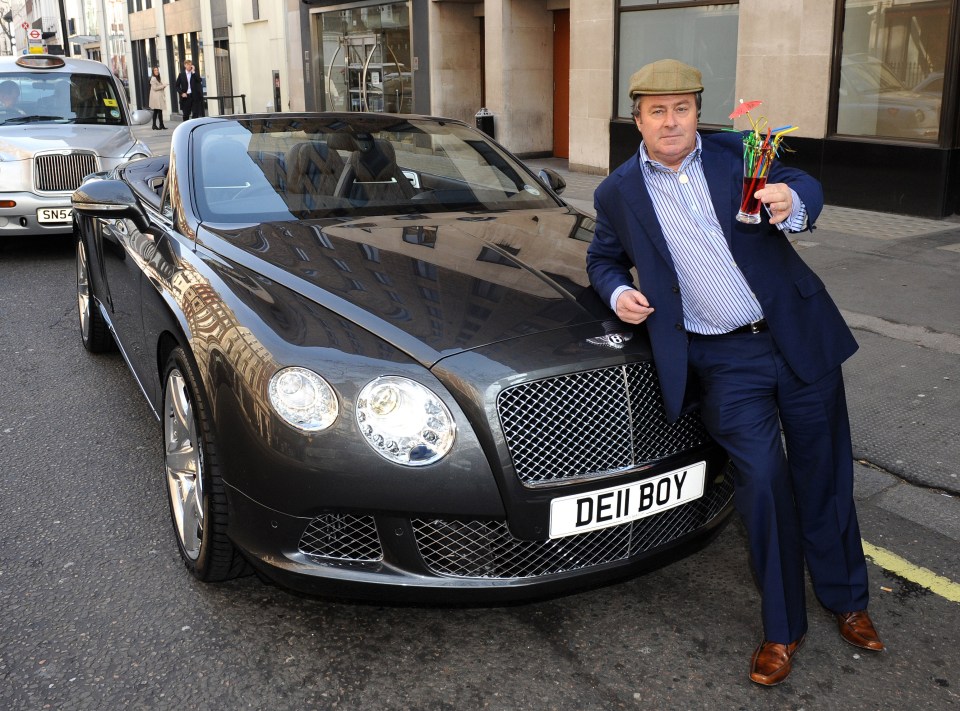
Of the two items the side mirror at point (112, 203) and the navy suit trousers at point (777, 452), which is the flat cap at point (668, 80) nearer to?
the navy suit trousers at point (777, 452)

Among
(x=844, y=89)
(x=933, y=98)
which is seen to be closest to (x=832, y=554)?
(x=933, y=98)

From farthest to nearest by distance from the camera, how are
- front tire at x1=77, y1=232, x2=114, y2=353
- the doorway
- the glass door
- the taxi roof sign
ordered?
the glass door, the doorway, the taxi roof sign, front tire at x1=77, y1=232, x2=114, y2=353

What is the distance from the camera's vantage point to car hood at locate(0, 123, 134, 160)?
9.20 metres

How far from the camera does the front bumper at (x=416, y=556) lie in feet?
8.83

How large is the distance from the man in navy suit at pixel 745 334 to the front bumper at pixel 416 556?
0.43 metres

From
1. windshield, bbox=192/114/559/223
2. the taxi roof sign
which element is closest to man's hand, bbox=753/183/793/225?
windshield, bbox=192/114/559/223

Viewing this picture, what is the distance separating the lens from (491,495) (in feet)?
8.64

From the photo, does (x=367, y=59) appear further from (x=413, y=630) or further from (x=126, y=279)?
(x=413, y=630)

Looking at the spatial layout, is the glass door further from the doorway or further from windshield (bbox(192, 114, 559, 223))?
windshield (bbox(192, 114, 559, 223))

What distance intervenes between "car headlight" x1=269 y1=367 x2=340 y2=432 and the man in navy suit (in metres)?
0.89

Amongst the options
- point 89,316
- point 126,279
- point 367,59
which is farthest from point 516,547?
point 367,59

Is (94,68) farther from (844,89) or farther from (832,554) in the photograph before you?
(832,554)

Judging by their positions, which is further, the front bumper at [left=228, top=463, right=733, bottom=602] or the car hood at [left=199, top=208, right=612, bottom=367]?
the car hood at [left=199, top=208, right=612, bottom=367]

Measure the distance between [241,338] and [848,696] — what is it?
1978 mm
